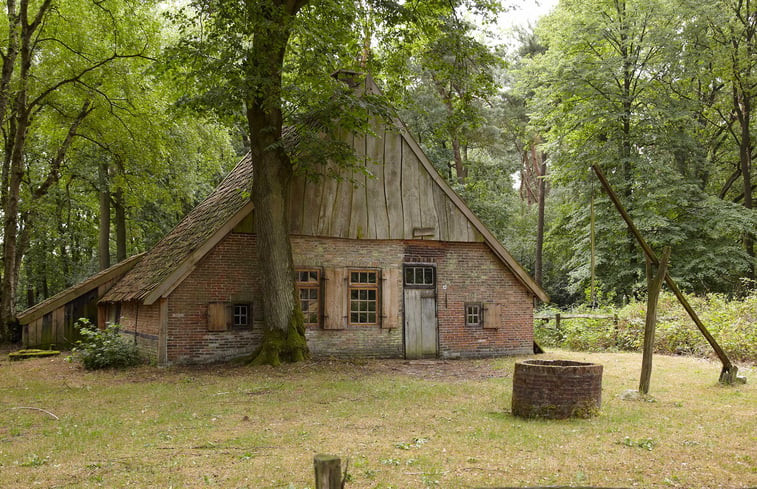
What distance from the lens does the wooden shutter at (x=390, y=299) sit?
16.1m

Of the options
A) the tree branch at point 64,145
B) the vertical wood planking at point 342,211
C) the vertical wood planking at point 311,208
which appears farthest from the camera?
the tree branch at point 64,145

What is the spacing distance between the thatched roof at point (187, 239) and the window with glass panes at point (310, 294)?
223cm

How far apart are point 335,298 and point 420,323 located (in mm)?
2411

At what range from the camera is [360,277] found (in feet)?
53.0

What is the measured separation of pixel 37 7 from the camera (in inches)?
797

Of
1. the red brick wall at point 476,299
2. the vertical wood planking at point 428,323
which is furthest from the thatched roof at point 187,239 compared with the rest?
the vertical wood planking at point 428,323

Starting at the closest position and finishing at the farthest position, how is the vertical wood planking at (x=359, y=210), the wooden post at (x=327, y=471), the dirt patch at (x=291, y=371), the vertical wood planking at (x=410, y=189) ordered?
the wooden post at (x=327, y=471) → the dirt patch at (x=291, y=371) → the vertical wood planking at (x=359, y=210) → the vertical wood planking at (x=410, y=189)

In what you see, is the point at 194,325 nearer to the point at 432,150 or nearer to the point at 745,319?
the point at 745,319

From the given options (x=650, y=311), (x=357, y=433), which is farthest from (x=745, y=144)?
(x=357, y=433)

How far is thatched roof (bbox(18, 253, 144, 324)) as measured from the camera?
1842 cm

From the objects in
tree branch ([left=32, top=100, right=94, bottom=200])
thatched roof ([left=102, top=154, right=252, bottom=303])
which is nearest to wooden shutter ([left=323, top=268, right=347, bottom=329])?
thatched roof ([left=102, top=154, right=252, bottom=303])

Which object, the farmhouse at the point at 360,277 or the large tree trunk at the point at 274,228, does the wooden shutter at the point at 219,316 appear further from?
the large tree trunk at the point at 274,228

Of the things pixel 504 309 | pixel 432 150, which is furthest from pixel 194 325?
pixel 432 150

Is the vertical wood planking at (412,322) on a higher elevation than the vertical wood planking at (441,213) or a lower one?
lower
